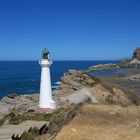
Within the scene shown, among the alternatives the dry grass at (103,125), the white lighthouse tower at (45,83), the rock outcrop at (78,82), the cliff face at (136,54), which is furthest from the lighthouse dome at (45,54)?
the cliff face at (136,54)

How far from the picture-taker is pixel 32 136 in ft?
47.6

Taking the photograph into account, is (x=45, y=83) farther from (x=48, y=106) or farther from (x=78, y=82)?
(x=78, y=82)

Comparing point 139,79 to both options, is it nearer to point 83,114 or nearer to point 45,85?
point 45,85

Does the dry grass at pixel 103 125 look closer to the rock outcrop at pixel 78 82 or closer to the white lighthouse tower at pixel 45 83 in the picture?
the white lighthouse tower at pixel 45 83

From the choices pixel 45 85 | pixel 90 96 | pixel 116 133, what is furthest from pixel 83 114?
pixel 90 96

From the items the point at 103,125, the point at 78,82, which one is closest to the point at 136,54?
the point at 78,82

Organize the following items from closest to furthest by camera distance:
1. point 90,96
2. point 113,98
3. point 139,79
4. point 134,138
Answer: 1. point 134,138
2. point 113,98
3. point 90,96
4. point 139,79

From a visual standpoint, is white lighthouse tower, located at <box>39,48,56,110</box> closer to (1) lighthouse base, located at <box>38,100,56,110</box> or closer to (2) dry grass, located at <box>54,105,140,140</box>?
(1) lighthouse base, located at <box>38,100,56,110</box>

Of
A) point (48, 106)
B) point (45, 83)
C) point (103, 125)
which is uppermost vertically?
point (103, 125)

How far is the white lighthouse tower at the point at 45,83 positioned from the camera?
27.5 meters

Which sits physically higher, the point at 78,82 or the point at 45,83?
the point at 45,83

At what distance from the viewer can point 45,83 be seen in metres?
27.5

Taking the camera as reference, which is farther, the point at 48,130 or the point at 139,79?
the point at 139,79

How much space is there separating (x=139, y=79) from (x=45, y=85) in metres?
66.0
